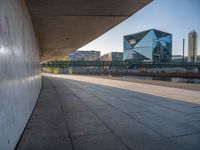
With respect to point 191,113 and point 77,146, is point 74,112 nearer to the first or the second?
point 77,146

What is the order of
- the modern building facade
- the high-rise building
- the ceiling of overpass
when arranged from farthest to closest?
1. the high-rise building
2. the ceiling of overpass
3. the modern building facade

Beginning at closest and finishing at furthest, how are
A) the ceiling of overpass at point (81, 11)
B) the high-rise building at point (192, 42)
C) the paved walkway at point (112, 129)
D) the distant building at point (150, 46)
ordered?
the paved walkway at point (112, 129)
the ceiling of overpass at point (81, 11)
the distant building at point (150, 46)
the high-rise building at point (192, 42)

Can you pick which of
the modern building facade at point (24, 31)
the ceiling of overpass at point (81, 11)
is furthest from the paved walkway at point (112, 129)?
the ceiling of overpass at point (81, 11)

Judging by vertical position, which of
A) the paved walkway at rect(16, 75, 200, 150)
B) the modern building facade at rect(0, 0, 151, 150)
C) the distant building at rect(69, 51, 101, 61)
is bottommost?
the paved walkway at rect(16, 75, 200, 150)

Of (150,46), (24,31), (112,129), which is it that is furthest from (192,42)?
(24,31)

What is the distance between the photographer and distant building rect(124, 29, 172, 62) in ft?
343

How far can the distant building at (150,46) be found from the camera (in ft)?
A: 343

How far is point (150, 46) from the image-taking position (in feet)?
343

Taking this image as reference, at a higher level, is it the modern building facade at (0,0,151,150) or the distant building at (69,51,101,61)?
the distant building at (69,51,101,61)

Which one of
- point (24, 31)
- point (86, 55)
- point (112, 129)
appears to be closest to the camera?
point (112, 129)

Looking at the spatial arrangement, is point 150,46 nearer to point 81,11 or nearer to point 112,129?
point 81,11

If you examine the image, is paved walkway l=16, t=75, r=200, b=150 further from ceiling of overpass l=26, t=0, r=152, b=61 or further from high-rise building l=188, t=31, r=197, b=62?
high-rise building l=188, t=31, r=197, b=62

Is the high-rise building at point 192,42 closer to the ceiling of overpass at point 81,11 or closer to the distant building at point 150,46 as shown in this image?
the distant building at point 150,46

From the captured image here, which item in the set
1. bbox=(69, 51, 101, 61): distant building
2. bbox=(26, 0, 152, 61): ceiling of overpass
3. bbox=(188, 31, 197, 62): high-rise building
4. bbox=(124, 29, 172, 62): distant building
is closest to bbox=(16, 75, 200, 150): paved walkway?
bbox=(26, 0, 152, 61): ceiling of overpass
